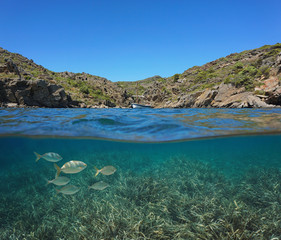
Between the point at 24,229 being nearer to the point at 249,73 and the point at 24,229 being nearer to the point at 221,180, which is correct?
the point at 221,180

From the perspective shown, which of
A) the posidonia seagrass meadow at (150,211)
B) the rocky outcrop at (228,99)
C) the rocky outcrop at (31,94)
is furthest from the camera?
the rocky outcrop at (31,94)

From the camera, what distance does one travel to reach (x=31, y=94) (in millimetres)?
31547

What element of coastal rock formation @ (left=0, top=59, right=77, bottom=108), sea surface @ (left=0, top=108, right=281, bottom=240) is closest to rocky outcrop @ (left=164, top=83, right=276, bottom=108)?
sea surface @ (left=0, top=108, right=281, bottom=240)

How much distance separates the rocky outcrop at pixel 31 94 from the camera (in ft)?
93.3

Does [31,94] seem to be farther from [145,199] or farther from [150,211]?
[150,211]

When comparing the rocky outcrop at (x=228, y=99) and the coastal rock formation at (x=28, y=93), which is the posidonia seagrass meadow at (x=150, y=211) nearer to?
the rocky outcrop at (x=228, y=99)

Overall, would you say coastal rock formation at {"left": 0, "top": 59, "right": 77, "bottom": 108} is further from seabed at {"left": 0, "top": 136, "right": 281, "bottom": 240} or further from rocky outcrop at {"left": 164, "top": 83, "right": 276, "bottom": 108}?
rocky outcrop at {"left": 164, "top": 83, "right": 276, "bottom": 108}

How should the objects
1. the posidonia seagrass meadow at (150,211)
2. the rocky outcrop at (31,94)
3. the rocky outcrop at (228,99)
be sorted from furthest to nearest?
1. the rocky outcrop at (31,94)
2. the rocky outcrop at (228,99)
3. the posidonia seagrass meadow at (150,211)

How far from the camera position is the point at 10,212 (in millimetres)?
6359

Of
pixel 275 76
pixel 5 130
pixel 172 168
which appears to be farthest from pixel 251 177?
pixel 275 76

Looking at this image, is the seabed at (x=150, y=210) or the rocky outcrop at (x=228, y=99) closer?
the seabed at (x=150, y=210)

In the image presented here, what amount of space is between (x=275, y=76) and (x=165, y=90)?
94.1 ft

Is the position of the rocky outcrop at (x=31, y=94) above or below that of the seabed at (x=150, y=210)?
above

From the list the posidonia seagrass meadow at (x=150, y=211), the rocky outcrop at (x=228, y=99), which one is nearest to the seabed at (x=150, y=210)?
the posidonia seagrass meadow at (x=150, y=211)
